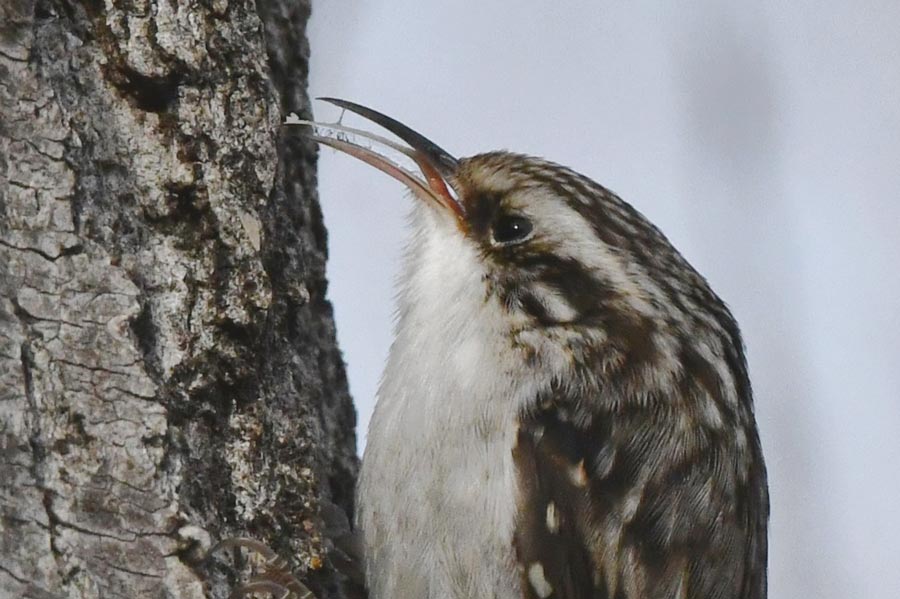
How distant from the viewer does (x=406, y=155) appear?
2047 millimetres

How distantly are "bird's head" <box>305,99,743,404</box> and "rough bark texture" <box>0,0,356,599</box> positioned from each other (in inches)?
10.0

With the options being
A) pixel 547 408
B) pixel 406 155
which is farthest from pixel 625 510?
pixel 406 155

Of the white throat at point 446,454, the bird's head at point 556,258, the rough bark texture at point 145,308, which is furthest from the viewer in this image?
the bird's head at point 556,258

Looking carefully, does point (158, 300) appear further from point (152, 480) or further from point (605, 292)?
point (605, 292)

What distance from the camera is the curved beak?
6.41ft

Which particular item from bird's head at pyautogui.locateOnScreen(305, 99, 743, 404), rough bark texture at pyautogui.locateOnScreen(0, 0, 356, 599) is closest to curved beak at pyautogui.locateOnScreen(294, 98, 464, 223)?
bird's head at pyautogui.locateOnScreen(305, 99, 743, 404)

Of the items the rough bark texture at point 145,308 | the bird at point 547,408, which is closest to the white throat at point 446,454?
the bird at point 547,408

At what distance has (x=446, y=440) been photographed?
172 cm

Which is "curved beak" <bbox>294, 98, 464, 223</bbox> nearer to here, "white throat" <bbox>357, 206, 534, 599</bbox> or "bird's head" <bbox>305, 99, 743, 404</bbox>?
"bird's head" <bbox>305, 99, 743, 404</bbox>

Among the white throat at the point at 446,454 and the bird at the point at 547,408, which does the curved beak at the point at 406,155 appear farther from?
the white throat at the point at 446,454

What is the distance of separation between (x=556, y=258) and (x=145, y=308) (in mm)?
685

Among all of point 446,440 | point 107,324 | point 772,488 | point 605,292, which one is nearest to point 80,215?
point 107,324

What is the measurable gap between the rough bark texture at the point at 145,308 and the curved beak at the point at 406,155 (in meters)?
0.15

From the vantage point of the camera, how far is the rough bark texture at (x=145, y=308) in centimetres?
143
